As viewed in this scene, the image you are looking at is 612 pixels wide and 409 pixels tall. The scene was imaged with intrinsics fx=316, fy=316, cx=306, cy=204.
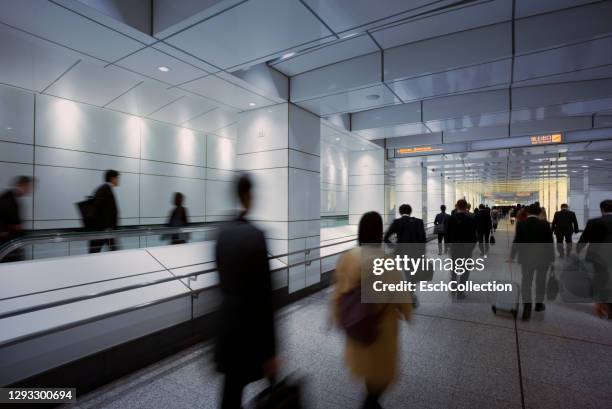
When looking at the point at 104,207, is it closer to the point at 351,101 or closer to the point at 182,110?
the point at 182,110

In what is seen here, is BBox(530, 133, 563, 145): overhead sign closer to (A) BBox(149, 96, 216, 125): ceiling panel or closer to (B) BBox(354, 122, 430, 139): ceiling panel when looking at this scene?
(B) BBox(354, 122, 430, 139): ceiling panel

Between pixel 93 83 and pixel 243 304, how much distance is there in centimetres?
624

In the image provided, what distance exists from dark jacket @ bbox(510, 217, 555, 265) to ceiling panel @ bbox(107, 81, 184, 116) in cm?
647

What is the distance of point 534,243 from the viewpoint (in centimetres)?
507

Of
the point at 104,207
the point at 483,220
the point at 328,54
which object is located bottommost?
the point at 483,220

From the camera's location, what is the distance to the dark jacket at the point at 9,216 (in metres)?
4.11

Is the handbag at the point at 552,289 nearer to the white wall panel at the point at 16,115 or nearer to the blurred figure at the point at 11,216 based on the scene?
the blurred figure at the point at 11,216

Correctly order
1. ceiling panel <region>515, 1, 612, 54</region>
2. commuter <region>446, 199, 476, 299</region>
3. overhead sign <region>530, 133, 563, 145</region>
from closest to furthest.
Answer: ceiling panel <region>515, 1, 612, 54</region> < commuter <region>446, 199, 476, 299</region> < overhead sign <region>530, 133, 563, 145</region>

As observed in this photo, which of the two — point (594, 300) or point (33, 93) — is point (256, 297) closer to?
point (594, 300)

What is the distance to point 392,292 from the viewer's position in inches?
81.1

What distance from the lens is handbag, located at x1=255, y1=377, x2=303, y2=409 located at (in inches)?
63.7

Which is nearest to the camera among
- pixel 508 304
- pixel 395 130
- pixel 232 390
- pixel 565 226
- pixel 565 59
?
pixel 232 390

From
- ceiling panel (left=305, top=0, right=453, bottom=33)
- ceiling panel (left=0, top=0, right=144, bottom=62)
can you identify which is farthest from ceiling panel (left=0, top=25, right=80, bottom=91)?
ceiling panel (left=305, top=0, right=453, bottom=33)

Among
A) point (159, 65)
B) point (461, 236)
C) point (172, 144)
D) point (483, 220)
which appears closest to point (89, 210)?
point (159, 65)
